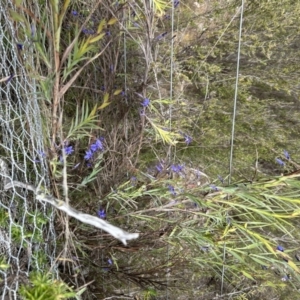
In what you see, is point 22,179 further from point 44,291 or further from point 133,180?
point 133,180

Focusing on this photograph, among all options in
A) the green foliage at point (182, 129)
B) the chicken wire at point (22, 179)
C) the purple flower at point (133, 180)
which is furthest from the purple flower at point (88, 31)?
the purple flower at point (133, 180)

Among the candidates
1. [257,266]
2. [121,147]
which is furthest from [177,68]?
[257,266]

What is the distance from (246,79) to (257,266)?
0.68 meters

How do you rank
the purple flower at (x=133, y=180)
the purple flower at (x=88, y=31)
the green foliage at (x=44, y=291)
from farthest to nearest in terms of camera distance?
the purple flower at (x=133, y=180) → the purple flower at (x=88, y=31) → the green foliage at (x=44, y=291)

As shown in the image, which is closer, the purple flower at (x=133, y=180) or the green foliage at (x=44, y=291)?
the green foliage at (x=44, y=291)

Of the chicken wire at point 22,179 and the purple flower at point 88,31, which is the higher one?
the purple flower at point 88,31

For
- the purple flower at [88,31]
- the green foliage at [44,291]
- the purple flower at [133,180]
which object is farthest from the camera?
the purple flower at [133,180]

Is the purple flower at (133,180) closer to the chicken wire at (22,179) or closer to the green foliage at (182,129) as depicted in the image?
the green foliage at (182,129)

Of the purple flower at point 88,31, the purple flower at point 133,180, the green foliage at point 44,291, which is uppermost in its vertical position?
the purple flower at point 88,31

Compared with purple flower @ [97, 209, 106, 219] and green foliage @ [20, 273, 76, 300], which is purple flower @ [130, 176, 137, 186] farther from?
green foliage @ [20, 273, 76, 300]

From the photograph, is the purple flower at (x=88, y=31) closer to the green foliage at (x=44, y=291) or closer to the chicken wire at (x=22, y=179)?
the chicken wire at (x=22, y=179)

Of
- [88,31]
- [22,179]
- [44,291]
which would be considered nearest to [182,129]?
[88,31]

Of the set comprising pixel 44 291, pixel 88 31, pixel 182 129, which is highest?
pixel 88 31

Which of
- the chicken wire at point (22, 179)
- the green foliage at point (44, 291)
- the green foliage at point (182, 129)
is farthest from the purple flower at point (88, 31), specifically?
the green foliage at point (44, 291)
